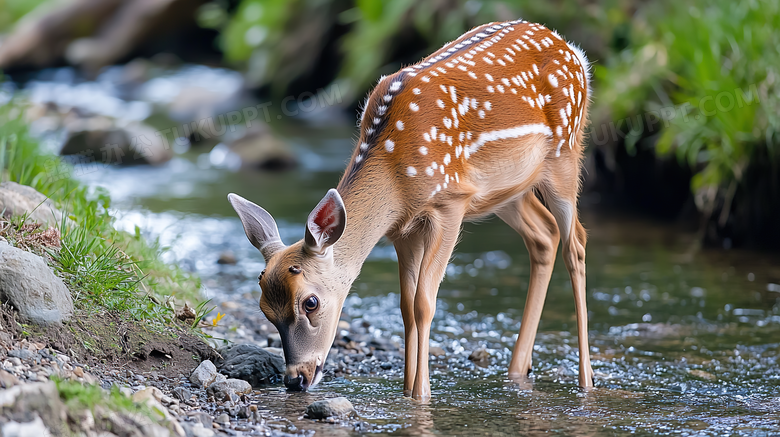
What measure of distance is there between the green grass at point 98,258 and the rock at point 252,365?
48 cm

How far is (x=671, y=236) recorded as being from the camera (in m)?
9.70

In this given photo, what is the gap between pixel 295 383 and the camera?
435cm

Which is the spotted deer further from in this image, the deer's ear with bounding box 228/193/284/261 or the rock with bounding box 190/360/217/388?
the rock with bounding box 190/360/217/388

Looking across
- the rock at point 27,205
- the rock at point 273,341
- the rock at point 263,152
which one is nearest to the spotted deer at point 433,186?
the rock at point 273,341

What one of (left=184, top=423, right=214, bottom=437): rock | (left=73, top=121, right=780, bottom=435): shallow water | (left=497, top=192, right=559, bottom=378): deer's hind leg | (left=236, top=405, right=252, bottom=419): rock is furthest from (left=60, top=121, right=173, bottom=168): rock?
(left=184, top=423, right=214, bottom=437): rock

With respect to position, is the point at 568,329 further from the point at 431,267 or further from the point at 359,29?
the point at 359,29

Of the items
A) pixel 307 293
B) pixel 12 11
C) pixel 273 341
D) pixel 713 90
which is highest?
pixel 713 90

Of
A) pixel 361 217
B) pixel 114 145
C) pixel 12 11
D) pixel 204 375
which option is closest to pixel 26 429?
pixel 204 375

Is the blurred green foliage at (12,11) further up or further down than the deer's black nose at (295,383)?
further down

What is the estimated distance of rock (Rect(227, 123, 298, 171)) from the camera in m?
14.6

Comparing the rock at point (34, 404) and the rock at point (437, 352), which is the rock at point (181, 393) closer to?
the rock at point (34, 404)

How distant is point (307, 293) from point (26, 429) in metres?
1.61

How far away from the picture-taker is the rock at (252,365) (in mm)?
4824

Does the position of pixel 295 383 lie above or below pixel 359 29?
below
